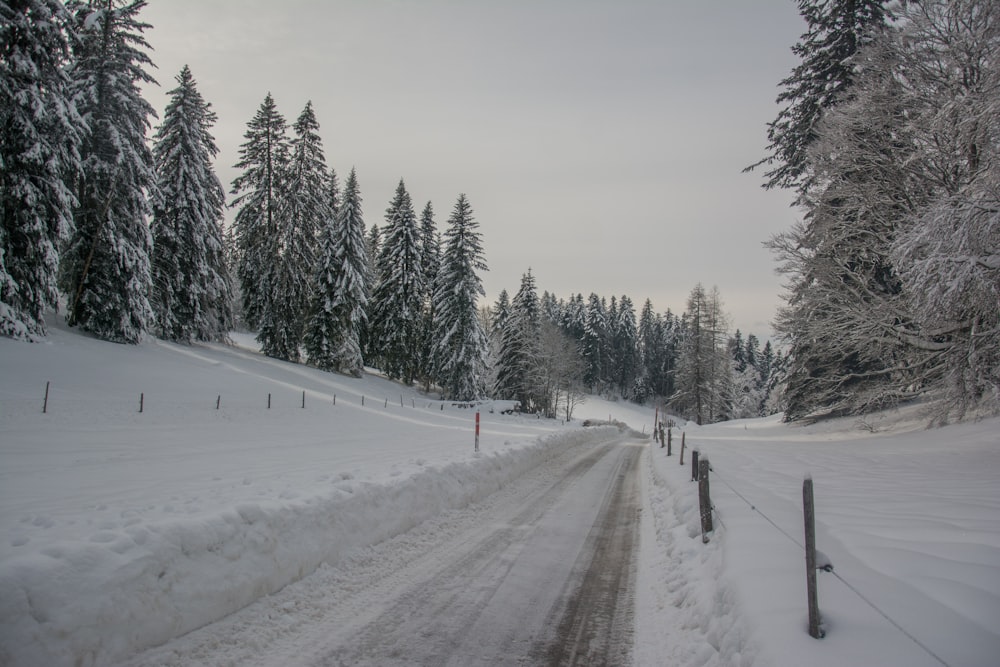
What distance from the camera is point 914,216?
9734 mm

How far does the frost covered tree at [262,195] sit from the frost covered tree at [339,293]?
11.2ft

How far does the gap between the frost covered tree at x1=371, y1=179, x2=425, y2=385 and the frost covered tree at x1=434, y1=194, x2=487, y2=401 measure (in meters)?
3.28

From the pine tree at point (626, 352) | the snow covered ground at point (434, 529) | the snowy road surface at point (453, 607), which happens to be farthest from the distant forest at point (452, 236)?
the pine tree at point (626, 352)

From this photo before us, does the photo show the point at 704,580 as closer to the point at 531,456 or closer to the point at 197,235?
the point at 531,456

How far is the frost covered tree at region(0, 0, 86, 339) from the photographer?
57.5ft

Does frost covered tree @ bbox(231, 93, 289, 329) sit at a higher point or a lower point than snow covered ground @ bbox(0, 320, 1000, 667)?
higher

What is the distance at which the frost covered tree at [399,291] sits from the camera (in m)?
39.5

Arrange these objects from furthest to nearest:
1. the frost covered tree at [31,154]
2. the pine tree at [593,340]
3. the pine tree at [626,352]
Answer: the pine tree at [626,352] < the pine tree at [593,340] < the frost covered tree at [31,154]

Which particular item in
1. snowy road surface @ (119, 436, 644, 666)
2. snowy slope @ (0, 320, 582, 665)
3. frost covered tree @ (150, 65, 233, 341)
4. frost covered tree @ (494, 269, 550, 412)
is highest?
frost covered tree @ (150, 65, 233, 341)

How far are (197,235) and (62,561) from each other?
30227 millimetres

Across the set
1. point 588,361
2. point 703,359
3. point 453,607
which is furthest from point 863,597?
point 588,361

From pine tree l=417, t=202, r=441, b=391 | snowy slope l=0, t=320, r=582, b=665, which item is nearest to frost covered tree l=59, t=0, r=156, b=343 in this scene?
snowy slope l=0, t=320, r=582, b=665

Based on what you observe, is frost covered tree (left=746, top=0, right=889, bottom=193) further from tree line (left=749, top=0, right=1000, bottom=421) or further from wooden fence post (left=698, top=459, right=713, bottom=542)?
wooden fence post (left=698, top=459, right=713, bottom=542)

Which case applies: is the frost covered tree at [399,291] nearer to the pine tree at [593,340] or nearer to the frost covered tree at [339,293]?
the frost covered tree at [339,293]
